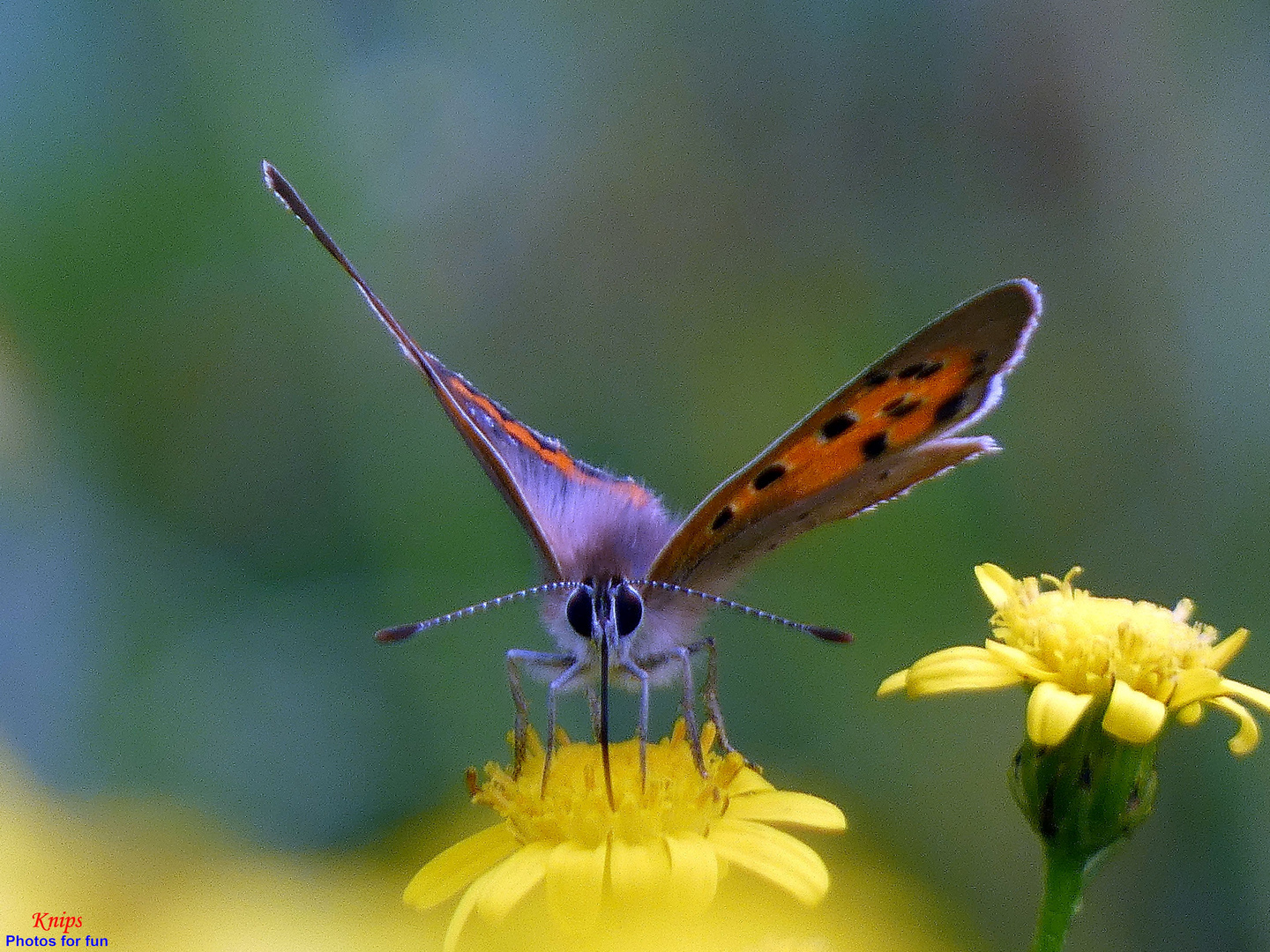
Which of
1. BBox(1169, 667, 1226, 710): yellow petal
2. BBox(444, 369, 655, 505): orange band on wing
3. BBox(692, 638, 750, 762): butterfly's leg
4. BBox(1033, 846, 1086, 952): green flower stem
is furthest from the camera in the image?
BBox(444, 369, 655, 505): orange band on wing

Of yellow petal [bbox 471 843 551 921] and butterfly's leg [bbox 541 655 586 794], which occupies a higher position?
butterfly's leg [bbox 541 655 586 794]

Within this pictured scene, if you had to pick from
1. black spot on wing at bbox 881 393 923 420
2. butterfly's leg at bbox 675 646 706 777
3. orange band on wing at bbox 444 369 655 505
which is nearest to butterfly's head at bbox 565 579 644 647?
butterfly's leg at bbox 675 646 706 777

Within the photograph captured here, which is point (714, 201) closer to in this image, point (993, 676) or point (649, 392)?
point (649, 392)

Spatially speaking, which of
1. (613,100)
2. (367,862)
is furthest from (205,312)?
(367,862)

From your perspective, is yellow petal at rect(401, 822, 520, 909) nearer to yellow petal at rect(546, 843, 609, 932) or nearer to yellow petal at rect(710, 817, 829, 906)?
yellow petal at rect(546, 843, 609, 932)

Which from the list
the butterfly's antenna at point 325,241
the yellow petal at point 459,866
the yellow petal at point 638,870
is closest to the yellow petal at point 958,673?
the yellow petal at point 638,870

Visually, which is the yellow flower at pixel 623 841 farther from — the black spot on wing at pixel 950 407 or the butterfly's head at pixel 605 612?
the black spot on wing at pixel 950 407

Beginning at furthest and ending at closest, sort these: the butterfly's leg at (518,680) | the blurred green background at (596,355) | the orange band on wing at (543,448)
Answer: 1. the blurred green background at (596,355)
2. the orange band on wing at (543,448)
3. the butterfly's leg at (518,680)
